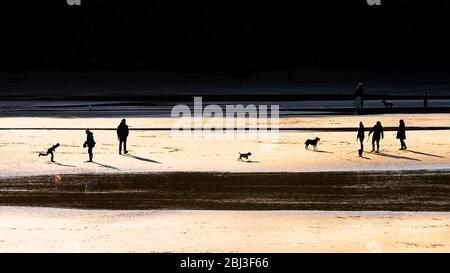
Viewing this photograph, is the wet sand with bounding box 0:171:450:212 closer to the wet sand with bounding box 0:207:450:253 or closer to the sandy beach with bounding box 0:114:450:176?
the wet sand with bounding box 0:207:450:253

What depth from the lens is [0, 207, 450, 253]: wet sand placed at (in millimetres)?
19312

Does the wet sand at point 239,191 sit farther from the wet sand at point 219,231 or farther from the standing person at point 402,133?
the standing person at point 402,133

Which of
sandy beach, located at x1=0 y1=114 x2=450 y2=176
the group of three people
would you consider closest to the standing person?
the group of three people

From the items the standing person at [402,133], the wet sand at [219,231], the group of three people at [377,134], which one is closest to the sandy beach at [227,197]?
the wet sand at [219,231]

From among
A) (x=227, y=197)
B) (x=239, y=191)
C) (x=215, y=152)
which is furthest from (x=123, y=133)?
(x=227, y=197)

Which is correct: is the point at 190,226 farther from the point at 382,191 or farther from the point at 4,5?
the point at 4,5

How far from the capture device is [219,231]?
2061cm

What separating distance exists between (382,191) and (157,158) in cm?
833

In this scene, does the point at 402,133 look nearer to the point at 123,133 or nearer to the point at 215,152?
the point at 215,152

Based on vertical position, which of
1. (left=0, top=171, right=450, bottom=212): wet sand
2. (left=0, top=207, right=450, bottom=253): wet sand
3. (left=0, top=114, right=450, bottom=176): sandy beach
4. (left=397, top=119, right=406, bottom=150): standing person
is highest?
(left=397, top=119, right=406, bottom=150): standing person

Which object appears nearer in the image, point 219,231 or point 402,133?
point 219,231

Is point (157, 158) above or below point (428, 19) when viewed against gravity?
below
